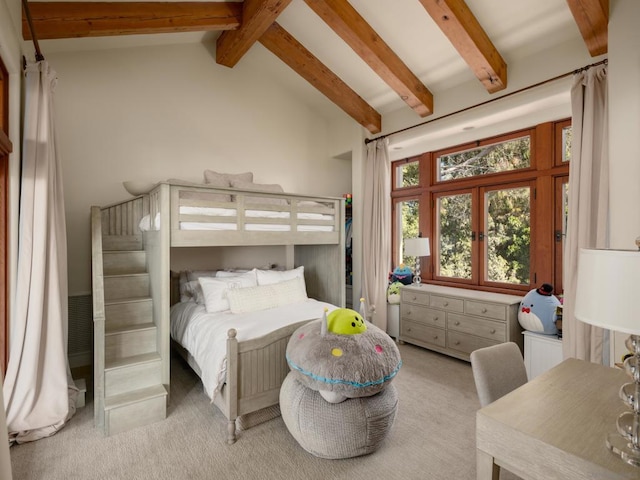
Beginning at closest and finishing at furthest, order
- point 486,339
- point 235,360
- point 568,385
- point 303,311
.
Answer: point 568,385 < point 235,360 < point 303,311 < point 486,339

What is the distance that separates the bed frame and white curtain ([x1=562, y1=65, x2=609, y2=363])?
2.06 metres

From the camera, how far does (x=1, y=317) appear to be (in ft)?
7.29

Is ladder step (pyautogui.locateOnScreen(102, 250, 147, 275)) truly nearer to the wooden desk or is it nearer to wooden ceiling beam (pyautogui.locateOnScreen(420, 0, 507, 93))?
the wooden desk

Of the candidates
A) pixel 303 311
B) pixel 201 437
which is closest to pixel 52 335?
pixel 201 437

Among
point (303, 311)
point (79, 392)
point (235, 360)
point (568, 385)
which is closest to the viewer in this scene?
point (568, 385)

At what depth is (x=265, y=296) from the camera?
316 centimetres

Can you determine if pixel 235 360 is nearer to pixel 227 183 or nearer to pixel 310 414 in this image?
pixel 310 414

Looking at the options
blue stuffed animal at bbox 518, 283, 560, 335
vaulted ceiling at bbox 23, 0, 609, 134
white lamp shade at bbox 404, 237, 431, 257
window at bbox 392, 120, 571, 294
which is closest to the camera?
vaulted ceiling at bbox 23, 0, 609, 134

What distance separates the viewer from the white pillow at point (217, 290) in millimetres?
3004

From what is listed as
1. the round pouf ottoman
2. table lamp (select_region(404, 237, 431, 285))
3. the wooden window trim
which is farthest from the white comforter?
table lamp (select_region(404, 237, 431, 285))

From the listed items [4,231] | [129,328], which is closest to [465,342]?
[129,328]

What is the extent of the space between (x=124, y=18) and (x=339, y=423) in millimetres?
3403

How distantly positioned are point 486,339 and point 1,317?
3.85 m

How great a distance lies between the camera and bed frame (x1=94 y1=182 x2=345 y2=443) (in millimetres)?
2283
